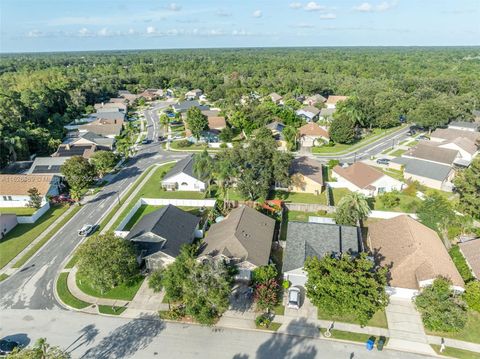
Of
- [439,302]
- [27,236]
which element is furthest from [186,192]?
[439,302]

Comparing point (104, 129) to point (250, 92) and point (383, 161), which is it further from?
point (383, 161)

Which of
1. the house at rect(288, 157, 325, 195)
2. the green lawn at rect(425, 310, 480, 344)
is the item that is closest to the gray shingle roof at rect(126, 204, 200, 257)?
the house at rect(288, 157, 325, 195)

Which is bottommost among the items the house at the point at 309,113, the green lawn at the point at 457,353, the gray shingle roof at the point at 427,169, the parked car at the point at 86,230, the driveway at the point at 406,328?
the green lawn at the point at 457,353

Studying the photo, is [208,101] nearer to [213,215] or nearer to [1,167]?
[1,167]

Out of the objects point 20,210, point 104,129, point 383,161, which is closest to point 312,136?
point 383,161

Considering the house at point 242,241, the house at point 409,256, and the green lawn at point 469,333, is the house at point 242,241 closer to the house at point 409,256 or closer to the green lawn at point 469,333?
the house at point 409,256

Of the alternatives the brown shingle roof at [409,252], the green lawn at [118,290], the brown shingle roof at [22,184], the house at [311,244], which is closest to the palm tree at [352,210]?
the brown shingle roof at [409,252]
